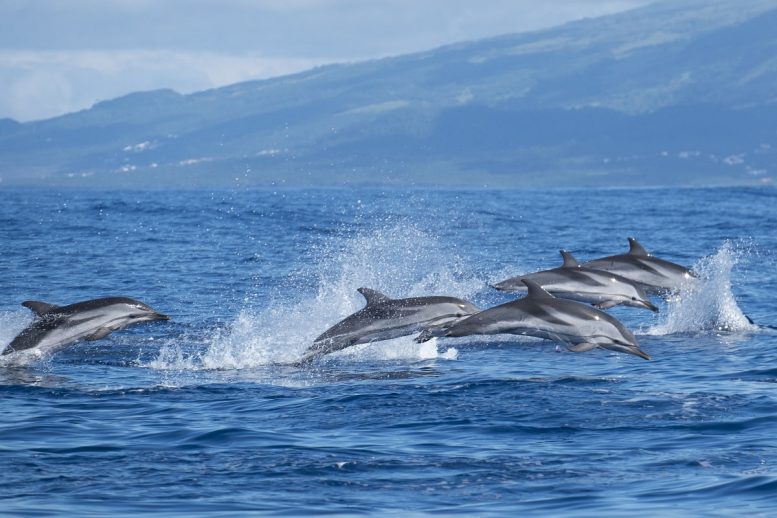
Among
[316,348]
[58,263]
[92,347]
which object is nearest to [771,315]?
[316,348]

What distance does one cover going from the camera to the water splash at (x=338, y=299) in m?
18.6

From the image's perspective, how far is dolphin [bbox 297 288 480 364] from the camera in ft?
55.8

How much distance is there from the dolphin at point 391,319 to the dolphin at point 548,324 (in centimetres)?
97

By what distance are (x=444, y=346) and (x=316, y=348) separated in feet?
8.94

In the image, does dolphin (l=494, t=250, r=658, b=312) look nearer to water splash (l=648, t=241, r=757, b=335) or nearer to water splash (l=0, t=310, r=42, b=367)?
water splash (l=648, t=241, r=757, b=335)

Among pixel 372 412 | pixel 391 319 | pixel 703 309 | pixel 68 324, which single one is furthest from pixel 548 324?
pixel 703 309

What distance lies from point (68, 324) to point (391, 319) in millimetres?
4151

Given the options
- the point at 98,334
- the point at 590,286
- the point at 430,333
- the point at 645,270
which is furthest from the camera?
the point at 645,270

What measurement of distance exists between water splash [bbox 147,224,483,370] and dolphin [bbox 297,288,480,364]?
1256 millimetres

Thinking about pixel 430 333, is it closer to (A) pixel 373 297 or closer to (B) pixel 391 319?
(B) pixel 391 319

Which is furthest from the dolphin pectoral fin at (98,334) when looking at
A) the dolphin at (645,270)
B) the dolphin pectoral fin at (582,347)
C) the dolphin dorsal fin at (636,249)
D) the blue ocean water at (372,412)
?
the dolphin dorsal fin at (636,249)

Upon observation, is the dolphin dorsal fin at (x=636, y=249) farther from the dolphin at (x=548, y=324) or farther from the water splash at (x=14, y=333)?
the water splash at (x=14, y=333)

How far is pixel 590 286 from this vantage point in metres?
20.1

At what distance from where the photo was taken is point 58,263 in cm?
3372
